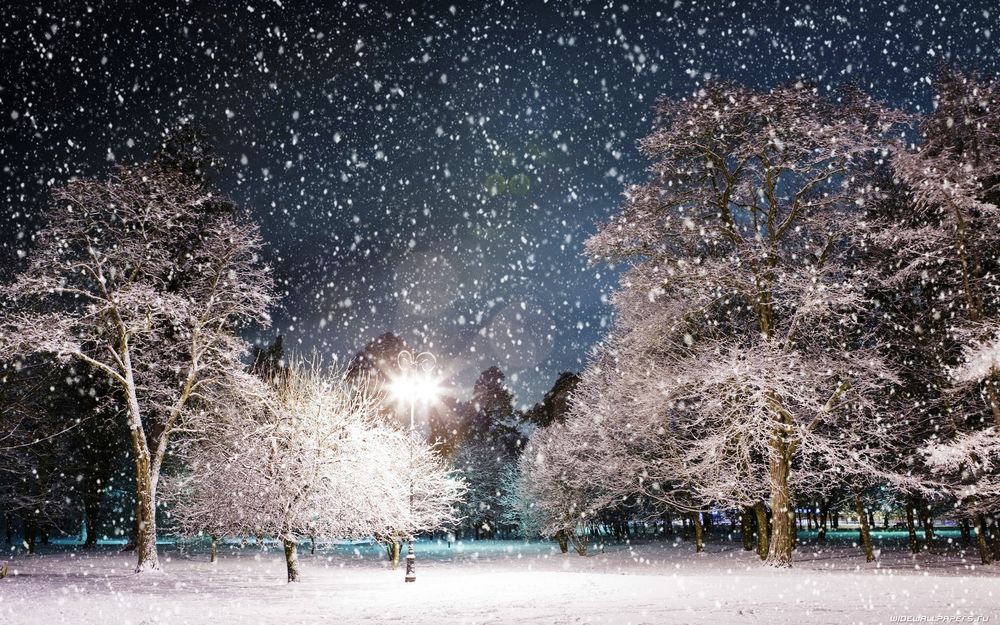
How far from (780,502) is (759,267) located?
630 centimetres

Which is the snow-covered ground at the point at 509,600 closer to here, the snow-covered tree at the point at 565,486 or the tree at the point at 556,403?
the snow-covered tree at the point at 565,486

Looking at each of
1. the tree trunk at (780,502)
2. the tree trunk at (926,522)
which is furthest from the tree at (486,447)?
the tree trunk at (780,502)

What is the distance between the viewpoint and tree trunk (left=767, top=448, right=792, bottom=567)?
53.9 feet

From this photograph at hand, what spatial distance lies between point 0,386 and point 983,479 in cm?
3234

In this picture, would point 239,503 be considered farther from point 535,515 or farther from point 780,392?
point 535,515

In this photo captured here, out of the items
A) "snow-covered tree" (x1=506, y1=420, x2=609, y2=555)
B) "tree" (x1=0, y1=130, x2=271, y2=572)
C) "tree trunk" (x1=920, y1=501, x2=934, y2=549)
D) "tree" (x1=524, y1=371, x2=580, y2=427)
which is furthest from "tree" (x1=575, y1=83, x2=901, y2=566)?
"tree" (x1=524, y1=371, x2=580, y2=427)

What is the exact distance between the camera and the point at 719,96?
640 inches

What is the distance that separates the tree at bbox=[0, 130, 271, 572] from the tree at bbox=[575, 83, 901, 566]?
1164 centimetres

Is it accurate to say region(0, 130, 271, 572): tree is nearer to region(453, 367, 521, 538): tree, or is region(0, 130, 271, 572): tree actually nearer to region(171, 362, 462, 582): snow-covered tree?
region(171, 362, 462, 582): snow-covered tree

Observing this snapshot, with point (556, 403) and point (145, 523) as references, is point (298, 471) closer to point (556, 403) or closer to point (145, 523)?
point (145, 523)

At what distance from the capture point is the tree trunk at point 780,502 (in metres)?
16.4

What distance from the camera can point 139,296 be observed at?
17266mm

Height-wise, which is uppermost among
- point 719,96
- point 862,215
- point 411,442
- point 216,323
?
point 719,96

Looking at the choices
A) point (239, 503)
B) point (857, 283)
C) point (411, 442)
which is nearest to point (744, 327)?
point (857, 283)
